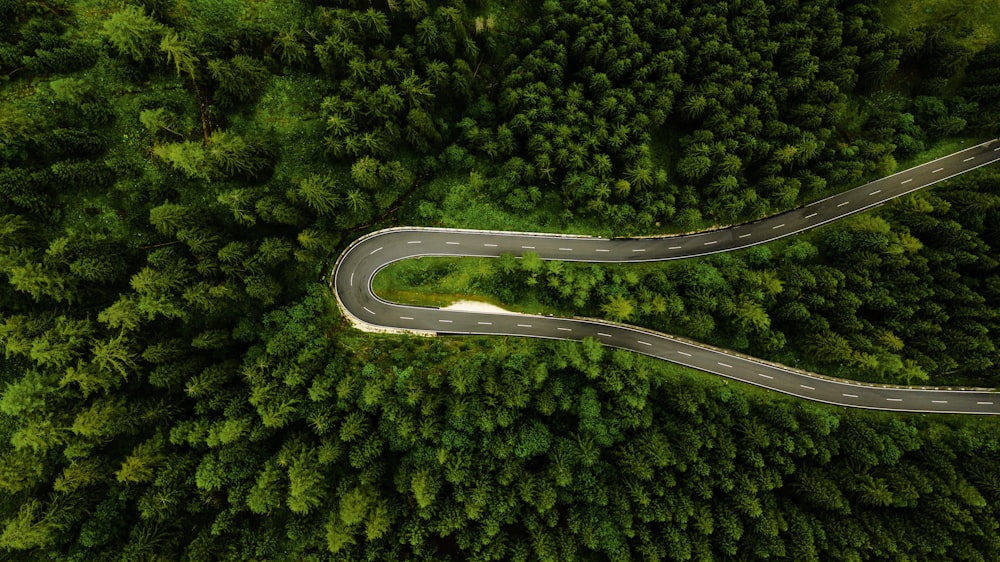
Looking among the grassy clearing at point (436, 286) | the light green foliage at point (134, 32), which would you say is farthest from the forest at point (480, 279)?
the grassy clearing at point (436, 286)

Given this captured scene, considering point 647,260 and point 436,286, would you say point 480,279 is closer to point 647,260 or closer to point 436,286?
point 436,286

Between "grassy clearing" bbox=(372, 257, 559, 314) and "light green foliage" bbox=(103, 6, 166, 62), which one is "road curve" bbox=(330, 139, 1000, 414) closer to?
"grassy clearing" bbox=(372, 257, 559, 314)

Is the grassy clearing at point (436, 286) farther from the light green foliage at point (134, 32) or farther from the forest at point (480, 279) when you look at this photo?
the light green foliage at point (134, 32)

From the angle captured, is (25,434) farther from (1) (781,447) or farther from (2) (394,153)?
(1) (781,447)

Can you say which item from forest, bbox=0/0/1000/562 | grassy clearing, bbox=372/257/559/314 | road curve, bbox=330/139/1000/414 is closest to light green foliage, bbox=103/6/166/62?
forest, bbox=0/0/1000/562

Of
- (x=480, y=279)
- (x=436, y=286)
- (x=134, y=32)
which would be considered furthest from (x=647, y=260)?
(x=134, y=32)
